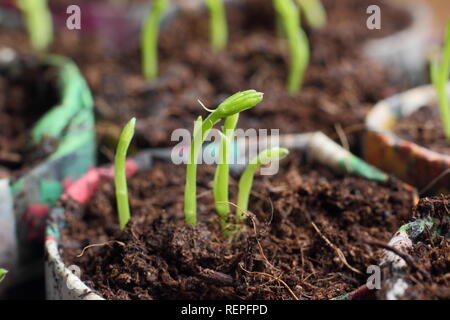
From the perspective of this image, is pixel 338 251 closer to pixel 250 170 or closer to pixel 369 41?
pixel 250 170

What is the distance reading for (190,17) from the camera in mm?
1392

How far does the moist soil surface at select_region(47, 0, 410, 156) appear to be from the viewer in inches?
39.4

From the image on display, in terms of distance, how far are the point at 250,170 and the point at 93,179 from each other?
0.23 m

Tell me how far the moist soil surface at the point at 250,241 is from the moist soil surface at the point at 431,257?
0.03 m

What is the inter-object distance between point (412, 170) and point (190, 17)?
0.75 metres

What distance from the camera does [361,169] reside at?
770mm

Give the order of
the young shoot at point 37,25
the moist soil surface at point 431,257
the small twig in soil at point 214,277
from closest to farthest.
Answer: the moist soil surface at point 431,257 < the small twig in soil at point 214,277 < the young shoot at point 37,25

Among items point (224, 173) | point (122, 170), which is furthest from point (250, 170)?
point (122, 170)

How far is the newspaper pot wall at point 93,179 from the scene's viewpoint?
0.61 m

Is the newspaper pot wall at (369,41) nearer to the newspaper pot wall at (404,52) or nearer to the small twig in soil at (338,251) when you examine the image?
the newspaper pot wall at (404,52)
